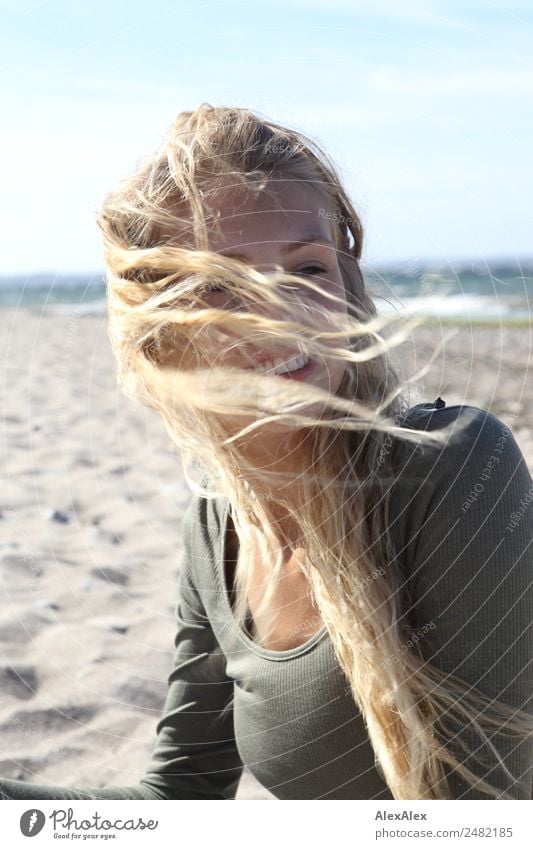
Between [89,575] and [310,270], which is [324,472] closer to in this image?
[310,270]

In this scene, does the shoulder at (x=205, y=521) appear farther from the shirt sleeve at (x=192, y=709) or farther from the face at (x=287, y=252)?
the face at (x=287, y=252)

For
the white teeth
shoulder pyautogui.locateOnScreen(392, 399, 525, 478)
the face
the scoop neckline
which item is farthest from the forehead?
the scoop neckline

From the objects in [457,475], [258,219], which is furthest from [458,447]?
[258,219]

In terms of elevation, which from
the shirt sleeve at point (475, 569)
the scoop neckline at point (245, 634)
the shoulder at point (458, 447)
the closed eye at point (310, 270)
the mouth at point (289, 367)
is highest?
the closed eye at point (310, 270)

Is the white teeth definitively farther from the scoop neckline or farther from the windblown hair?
the scoop neckline

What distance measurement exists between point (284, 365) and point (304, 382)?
0.09 feet

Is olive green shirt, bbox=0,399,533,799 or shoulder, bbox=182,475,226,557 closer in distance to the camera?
olive green shirt, bbox=0,399,533,799

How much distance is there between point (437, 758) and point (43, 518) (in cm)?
161

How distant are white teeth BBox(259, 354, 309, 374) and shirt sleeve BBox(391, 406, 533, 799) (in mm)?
136

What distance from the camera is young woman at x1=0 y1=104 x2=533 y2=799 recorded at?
2.66ft

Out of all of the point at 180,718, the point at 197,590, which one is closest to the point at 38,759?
the point at 180,718

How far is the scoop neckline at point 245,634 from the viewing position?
2.94 ft

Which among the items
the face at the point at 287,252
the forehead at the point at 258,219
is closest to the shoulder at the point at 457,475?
the face at the point at 287,252

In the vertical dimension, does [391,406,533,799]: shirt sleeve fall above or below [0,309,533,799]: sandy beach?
above
